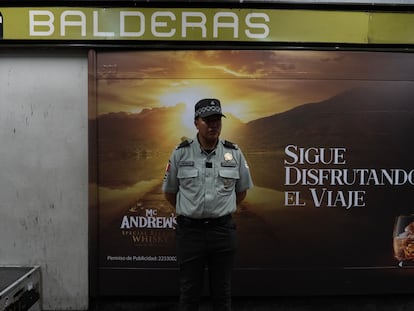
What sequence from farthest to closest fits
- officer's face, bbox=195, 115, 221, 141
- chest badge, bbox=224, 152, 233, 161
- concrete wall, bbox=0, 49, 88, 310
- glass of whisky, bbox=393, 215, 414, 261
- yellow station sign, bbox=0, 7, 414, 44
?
glass of whisky, bbox=393, 215, 414, 261 < concrete wall, bbox=0, 49, 88, 310 < yellow station sign, bbox=0, 7, 414, 44 < chest badge, bbox=224, 152, 233, 161 < officer's face, bbox=195, 115, 221, 141

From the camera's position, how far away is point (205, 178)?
2787mm

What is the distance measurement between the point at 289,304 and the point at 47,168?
2.53m

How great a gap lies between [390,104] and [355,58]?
1.70 ft

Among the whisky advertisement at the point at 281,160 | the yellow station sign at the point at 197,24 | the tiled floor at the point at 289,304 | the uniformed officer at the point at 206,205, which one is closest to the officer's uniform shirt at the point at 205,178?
the uniformed officer at the point at 206,205

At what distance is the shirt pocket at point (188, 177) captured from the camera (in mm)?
2791

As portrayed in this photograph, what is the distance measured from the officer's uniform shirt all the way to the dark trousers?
77mm

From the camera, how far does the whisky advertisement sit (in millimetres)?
3719

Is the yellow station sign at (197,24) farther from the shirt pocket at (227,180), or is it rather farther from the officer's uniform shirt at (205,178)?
the shirt pocket at (227,180)

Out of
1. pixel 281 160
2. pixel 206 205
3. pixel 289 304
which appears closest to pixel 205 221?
pixel 206 205

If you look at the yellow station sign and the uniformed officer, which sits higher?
the yellow station sign

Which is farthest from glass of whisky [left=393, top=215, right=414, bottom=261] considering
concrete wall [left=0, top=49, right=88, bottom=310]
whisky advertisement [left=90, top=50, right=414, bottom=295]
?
concrete wall [left=0, top=49, right=88, bottom=310]

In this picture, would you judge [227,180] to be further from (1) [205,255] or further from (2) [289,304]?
(2) [289,304]

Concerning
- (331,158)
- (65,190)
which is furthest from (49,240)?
(331,158)

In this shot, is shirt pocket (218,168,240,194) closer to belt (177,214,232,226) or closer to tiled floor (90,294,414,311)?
Result: belt (177,214,232,226)
